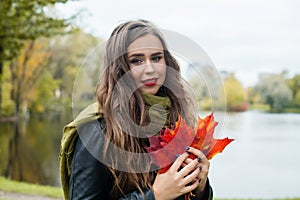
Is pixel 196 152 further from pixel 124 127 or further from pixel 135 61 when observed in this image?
pixel 135 61

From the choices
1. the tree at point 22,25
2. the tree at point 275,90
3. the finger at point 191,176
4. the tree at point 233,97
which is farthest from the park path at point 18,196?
the tree at point 275,90

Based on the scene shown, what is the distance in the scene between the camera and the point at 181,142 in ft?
5.60

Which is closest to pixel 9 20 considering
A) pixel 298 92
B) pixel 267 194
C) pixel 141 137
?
pixel 267 194

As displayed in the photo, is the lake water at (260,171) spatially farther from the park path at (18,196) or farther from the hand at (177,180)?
the hand at (177,180)

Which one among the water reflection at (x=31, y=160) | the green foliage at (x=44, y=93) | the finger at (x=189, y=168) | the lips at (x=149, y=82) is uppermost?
the lips at (x=149, y=82)

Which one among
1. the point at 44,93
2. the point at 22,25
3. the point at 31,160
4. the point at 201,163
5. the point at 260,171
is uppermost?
the point at 201,163

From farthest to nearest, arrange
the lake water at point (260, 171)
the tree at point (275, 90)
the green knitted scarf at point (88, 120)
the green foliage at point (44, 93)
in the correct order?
1. the green foliage at point (44, 93)
2. the tree at point (275, 90)
3. the lake water at point (260, 171)
4. the green knitted scarf at point (88, 120)

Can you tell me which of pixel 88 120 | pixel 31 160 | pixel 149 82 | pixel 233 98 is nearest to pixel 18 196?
pixel 233 98

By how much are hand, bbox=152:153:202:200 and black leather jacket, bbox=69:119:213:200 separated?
57mm

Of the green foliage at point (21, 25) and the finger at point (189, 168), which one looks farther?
the green foliage at point (21, 25)

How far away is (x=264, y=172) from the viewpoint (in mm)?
16281

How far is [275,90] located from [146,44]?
37.5m

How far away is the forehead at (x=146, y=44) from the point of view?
1880 mm

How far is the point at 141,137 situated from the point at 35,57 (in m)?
40.3
